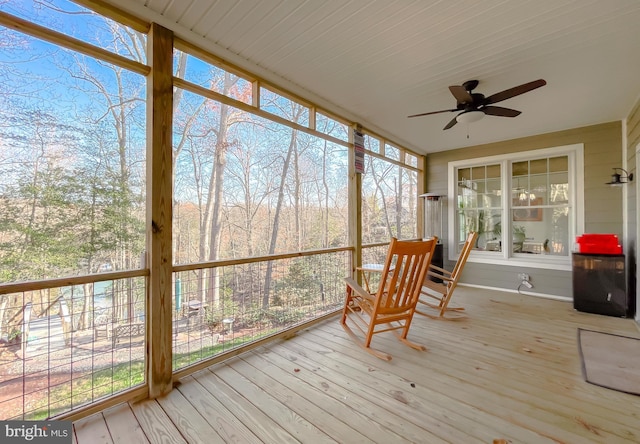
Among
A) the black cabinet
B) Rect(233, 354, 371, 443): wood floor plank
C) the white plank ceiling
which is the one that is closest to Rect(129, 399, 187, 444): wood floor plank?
Rect(233, 354, 371, 443): wood floor plank

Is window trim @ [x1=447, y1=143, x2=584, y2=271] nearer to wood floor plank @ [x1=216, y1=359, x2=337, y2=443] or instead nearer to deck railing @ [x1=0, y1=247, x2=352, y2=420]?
deck railing @ [x1=0, y1=247, x2=352, y2=420]

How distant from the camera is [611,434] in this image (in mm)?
1526

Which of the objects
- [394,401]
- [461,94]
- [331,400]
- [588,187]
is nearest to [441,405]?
[394,401]

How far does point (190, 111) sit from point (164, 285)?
252 centimetres

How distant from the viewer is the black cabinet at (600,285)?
343cm

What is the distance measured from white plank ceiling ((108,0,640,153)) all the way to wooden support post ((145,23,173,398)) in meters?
0.41

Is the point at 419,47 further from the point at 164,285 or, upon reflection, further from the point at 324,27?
the point at 164,285

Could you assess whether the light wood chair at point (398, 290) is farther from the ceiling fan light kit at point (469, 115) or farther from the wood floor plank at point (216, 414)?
the ceiling fan light kit at point (469, 115)

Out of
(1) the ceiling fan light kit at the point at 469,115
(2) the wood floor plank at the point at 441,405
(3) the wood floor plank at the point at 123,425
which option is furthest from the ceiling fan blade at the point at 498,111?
(3) the wood floor plank at the point at 123,425

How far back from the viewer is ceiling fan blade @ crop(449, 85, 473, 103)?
2459mm

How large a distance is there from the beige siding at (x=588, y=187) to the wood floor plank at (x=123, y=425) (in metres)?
5.28

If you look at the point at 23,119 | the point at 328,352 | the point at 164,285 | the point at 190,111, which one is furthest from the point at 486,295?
the point at 23,119

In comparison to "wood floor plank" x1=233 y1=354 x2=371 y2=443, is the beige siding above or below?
above

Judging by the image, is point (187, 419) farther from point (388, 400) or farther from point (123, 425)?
point (388, 400)
